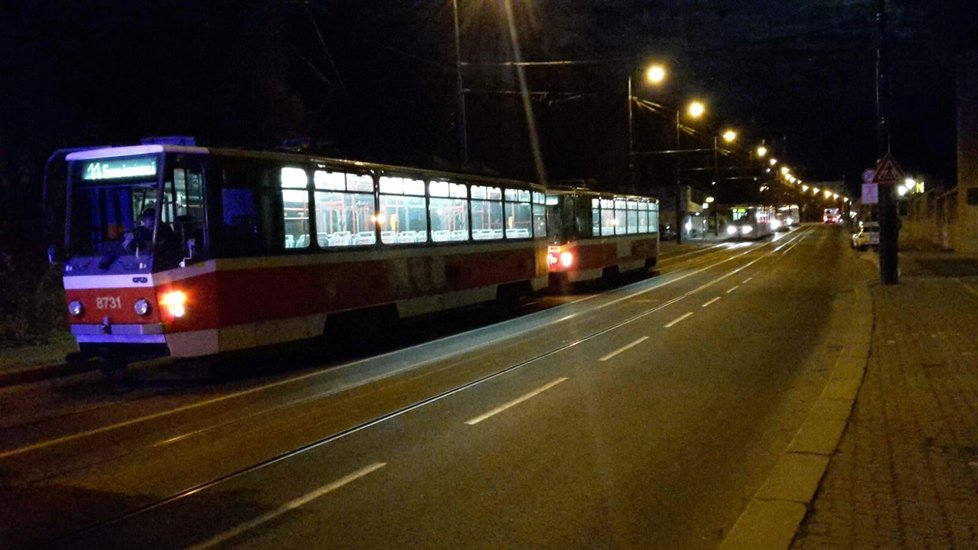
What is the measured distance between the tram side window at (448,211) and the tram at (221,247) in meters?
1.16

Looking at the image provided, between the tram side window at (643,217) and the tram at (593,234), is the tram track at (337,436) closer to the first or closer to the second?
the tram at (593,234)

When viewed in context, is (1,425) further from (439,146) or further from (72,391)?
(439,146)

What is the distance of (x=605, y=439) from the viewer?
845 centimetres

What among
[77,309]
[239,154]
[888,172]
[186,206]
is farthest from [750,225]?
[77,309]

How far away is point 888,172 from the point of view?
2272 cm

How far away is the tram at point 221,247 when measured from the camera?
11680 mm

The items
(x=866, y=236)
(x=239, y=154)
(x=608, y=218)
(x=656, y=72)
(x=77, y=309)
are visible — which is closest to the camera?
(x=77, y=309)

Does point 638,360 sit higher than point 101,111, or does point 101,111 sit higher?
point 101,111

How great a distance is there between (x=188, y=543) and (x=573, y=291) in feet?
75.9

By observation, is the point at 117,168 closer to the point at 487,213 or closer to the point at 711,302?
the point at 487,213

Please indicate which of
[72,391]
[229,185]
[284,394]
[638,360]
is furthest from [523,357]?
[72,391]

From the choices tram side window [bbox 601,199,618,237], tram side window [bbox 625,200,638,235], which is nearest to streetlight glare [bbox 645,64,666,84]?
tram side window [bbox 625,200,638,235]

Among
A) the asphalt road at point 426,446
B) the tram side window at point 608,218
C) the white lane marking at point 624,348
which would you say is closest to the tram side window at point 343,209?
the asphalt road at point 426,446

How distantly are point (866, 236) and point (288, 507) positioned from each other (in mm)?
52133
